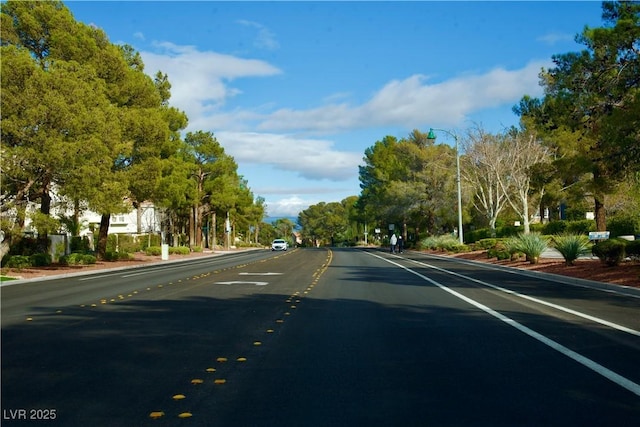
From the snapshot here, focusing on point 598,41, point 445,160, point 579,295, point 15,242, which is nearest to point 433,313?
point 579,295

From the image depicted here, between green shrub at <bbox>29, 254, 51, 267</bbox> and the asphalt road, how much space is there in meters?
18.0

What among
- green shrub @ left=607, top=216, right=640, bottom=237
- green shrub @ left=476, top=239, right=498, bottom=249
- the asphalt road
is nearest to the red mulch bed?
the asphalt road

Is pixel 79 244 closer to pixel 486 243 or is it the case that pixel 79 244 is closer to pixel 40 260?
pixel 40 260

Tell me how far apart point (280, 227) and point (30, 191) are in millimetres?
148106

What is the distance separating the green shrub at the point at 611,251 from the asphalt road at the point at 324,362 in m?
6.74

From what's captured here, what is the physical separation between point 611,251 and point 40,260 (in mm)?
26561

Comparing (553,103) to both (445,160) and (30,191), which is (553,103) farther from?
(445,160)

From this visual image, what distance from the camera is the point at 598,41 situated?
17.2 metres

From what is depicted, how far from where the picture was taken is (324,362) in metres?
7.87

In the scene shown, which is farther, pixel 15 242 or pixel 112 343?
pixel 15 242

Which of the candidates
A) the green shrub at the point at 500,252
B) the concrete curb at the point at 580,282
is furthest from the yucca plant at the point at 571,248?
the green shrub at the point at 500,252

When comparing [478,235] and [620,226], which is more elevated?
[620,226]

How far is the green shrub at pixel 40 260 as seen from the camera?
3169 cm

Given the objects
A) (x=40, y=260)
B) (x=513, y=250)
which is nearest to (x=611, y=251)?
(x=513, y=250)
